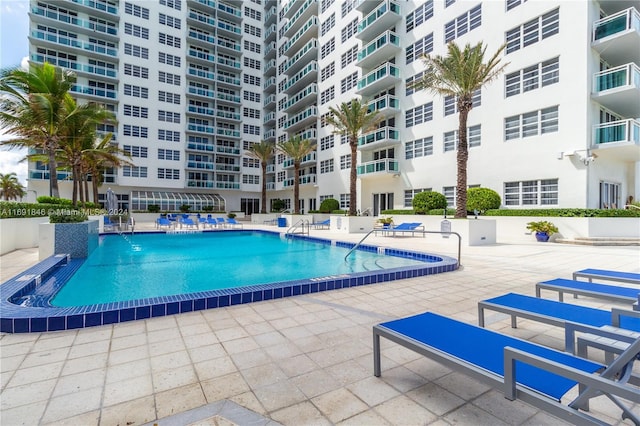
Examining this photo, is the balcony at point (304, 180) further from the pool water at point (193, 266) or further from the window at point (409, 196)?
the pool water at point (193, 266)

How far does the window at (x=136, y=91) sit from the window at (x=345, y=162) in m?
24.2

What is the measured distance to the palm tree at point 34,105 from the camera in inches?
548

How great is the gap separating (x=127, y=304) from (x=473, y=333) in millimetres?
4188

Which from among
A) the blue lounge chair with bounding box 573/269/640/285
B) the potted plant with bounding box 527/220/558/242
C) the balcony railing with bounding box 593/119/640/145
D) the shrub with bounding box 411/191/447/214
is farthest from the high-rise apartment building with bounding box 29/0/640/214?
the blue lounge chair with bounding box 573/269/640/285

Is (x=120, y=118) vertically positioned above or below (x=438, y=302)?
above

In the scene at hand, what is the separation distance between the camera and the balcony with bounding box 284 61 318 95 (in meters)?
35.0

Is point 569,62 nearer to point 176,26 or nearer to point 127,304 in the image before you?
point 127,304

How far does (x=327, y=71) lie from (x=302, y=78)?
3689 millimetres

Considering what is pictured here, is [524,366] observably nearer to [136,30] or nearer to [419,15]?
[419,15]

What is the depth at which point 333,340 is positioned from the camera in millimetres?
3482

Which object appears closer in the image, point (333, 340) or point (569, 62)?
point (333, 340)

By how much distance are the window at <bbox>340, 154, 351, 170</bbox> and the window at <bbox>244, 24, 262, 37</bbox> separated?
1053 inches

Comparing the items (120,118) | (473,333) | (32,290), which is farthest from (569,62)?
(120,118)

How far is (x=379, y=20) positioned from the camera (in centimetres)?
2528
